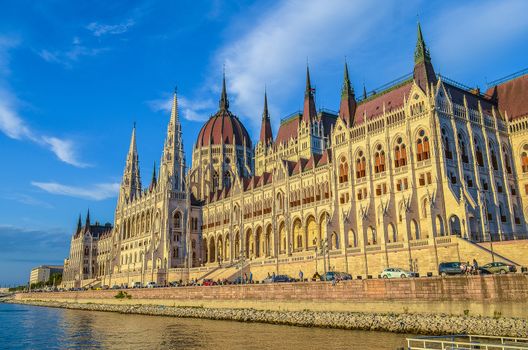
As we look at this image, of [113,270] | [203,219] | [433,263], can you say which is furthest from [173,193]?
[433,263]

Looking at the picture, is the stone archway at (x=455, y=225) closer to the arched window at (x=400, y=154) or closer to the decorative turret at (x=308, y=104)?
the arched window at (x=400, y=154)

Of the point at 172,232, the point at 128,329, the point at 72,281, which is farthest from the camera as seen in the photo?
the point at 72,281

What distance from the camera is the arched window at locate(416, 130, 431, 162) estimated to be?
61.6 m

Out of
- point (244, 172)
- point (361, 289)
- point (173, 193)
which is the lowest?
point (361, 289)

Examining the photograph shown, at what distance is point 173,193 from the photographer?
10975cm

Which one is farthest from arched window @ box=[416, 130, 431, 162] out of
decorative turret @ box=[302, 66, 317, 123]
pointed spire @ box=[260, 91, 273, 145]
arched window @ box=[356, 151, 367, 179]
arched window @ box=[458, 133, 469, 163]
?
pointed spire @ box=[260, 91, 273, 145]

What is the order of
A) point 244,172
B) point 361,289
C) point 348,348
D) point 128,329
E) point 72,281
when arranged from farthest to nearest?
point 72,281 → point 244,172 → point 128,329 → point 361,289 → point 348,348

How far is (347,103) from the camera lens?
80438mm

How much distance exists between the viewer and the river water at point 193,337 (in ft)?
113

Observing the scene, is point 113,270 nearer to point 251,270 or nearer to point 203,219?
point 203,219

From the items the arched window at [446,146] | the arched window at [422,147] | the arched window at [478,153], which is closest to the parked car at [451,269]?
the arched window at [422,147]

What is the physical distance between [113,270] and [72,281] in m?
41.5

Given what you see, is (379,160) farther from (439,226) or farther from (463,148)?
(439,226)

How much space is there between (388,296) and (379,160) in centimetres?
2962
